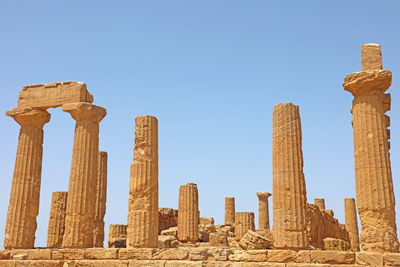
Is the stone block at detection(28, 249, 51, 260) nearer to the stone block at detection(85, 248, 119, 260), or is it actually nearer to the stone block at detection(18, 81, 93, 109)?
the stone block at detection(85, 248, 119, 260)

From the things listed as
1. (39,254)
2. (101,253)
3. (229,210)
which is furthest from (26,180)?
(229,210)

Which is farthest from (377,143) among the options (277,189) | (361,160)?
(277,189)

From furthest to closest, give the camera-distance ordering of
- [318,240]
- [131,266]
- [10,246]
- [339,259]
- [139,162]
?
[318,240], [10,246], [139,162], [131,266], [339,259]

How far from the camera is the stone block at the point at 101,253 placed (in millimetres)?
17281

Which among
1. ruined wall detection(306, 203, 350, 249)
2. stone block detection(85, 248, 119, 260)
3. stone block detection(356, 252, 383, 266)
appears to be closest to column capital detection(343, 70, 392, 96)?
stone block detection(356, 252, 383, 266)

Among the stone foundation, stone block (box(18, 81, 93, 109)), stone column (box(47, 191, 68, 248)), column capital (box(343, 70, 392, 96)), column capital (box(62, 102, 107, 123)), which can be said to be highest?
stone block (box(18, 81, 93, 109))

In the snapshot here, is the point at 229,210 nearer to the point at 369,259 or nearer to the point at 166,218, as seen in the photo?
the point at 166,218

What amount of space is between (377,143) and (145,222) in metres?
8.82

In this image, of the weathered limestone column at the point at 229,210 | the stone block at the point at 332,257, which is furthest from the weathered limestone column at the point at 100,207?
the weathered limestone column at the point at 229,210

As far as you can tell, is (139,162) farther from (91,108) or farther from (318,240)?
(318,240)

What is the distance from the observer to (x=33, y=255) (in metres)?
18.5

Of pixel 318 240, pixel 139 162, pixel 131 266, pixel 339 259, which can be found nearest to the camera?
pixel 339 259

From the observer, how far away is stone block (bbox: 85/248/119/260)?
680 inches

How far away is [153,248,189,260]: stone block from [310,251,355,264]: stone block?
15.2ft
